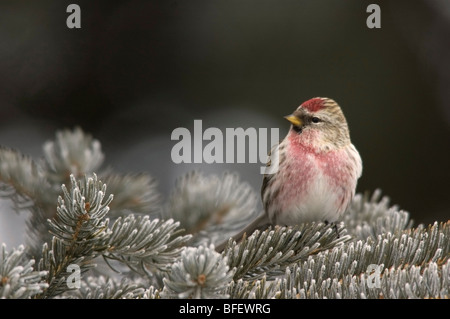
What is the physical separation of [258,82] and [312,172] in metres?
0.99

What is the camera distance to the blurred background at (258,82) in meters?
2.20

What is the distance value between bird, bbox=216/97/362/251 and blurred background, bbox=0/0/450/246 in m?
0.58

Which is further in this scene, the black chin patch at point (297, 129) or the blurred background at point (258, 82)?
the blurred background at point (258, 82)

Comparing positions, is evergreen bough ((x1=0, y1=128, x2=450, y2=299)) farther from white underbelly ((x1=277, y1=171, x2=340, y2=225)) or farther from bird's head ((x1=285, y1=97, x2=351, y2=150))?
bird's head ((x1=285, y1=97, x2=351, y2=150))

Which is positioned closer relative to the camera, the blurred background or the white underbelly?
the white underbelly

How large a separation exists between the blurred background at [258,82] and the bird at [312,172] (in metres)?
0.58

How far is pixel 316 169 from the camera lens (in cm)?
142

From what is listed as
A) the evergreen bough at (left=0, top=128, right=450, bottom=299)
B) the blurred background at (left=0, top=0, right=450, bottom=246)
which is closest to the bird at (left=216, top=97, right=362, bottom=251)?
the evergreen bough at (left=0, top=128, right=450, bottom=299)

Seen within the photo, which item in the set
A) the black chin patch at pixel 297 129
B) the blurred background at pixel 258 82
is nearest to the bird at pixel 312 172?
the black chin patch at pixel 297 129

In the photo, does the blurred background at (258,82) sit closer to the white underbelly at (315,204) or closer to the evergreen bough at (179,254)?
the white underbelly at (315,204)

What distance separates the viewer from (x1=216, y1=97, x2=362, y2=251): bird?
4.61 feet

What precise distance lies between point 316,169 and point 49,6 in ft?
4.29
